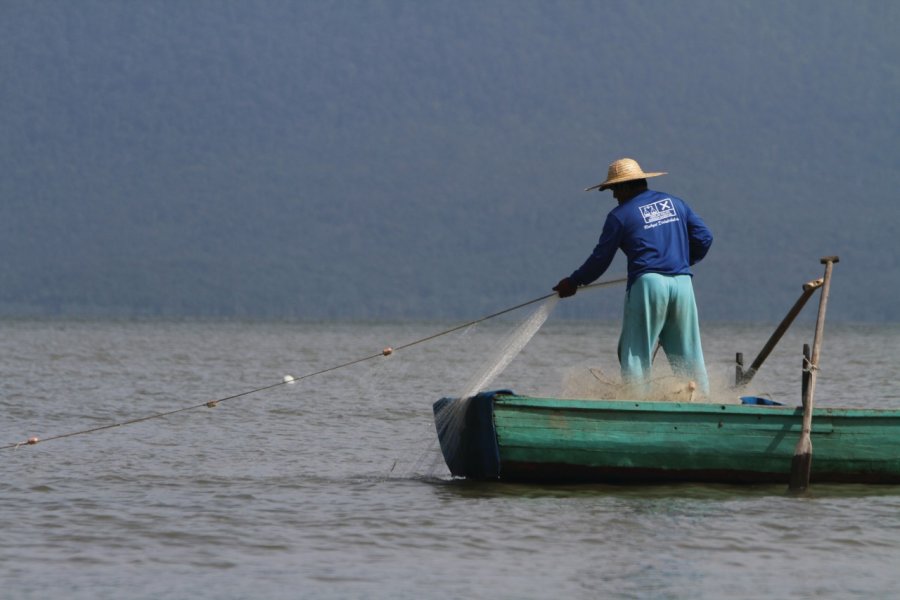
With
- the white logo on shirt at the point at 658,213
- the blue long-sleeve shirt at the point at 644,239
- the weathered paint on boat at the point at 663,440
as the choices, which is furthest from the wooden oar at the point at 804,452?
the white logo on shirt at the point at 658,213

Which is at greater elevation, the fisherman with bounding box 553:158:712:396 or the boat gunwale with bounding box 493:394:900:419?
the fisherman with bounding box 553:158:712:396

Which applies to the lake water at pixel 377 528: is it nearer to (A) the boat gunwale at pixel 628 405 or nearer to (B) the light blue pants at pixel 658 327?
(B) the light blue pants at pixel 658 327

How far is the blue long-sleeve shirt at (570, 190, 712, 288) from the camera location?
10695 millimetres

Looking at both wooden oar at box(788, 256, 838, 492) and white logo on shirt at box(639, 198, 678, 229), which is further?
white logo on shirt at box(639, 198, 678, 229)

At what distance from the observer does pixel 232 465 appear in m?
13.5

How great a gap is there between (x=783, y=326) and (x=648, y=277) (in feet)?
5.07

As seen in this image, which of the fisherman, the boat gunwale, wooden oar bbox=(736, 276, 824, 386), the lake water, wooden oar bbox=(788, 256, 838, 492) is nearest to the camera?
the lake water

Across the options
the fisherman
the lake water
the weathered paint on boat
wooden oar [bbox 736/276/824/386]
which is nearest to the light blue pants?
the fisherman

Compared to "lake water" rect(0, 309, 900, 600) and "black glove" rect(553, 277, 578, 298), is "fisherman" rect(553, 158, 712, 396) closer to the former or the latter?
"black glove" rect(553, 277, 578, 298)

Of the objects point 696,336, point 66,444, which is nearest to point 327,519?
point 696,336

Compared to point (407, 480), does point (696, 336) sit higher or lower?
higher

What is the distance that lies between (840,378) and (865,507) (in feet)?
72.0

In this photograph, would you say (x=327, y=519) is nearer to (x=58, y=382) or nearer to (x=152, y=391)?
(x=152, y=391)

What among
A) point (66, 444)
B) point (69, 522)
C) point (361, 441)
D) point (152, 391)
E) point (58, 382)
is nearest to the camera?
point (69, 522)
